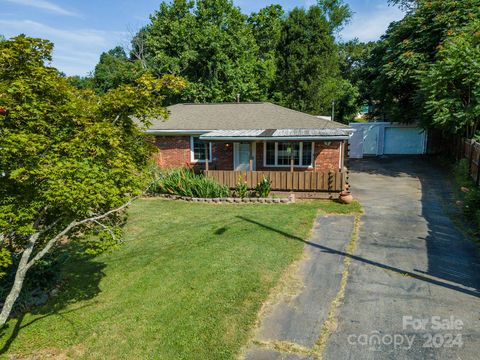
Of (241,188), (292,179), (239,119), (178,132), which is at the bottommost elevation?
(241,188)

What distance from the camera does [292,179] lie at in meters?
15.0

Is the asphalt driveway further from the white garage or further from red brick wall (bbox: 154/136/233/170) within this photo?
the white garage

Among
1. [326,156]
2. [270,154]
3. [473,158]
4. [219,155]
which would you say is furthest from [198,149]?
[473,158]

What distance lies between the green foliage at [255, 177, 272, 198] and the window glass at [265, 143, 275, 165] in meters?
3.01

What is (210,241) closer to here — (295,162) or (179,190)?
(179,190)

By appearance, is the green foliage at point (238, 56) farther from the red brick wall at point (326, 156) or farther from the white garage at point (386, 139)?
the red brick wall at point (326, 156)

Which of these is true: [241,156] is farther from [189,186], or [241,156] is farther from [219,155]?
[189,186]

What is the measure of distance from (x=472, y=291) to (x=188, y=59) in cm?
2812

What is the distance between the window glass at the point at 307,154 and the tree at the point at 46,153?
12.7 meters

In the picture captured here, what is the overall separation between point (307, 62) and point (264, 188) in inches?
897

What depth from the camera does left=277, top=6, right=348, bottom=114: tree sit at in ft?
109

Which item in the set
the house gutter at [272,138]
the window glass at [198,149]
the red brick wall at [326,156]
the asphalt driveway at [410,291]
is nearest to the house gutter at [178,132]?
the window glass at [198,149]

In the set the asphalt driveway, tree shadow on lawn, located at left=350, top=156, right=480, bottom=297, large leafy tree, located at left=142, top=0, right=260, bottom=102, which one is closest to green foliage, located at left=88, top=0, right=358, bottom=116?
large leafy tree, located at left=142, top=0, right=260, bottom=102

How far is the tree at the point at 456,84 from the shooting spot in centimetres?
1609
